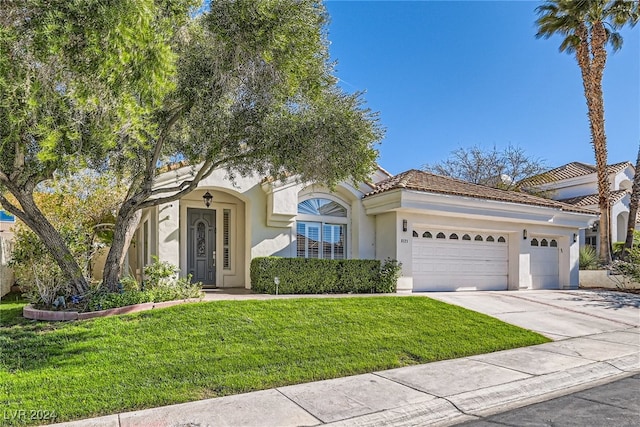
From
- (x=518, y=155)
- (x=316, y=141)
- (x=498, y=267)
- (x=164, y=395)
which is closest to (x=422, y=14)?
(x=316, y=141)

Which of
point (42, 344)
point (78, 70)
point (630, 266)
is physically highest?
point (78, 70)

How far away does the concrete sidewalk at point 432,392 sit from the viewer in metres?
5.33

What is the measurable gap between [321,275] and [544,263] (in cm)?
1082

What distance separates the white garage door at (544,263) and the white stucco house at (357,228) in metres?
0.51

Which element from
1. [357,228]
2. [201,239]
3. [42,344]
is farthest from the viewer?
[357,228]

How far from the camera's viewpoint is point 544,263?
61.9 ft

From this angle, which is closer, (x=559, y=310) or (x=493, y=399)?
(x=493, y=399)

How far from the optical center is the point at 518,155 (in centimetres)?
3064

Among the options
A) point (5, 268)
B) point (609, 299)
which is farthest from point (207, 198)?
point (609, 299)

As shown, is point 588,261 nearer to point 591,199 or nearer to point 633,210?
point 633,210

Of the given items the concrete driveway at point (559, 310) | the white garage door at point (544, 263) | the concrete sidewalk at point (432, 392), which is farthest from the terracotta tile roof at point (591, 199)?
the concrete sidewalk at point (432, 392)

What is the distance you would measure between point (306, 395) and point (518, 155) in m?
28.9

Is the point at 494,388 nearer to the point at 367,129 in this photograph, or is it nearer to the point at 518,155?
the point at 367,129

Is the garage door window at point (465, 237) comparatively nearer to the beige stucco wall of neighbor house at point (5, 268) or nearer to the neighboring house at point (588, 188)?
the neighboring house at point (588, 188)
